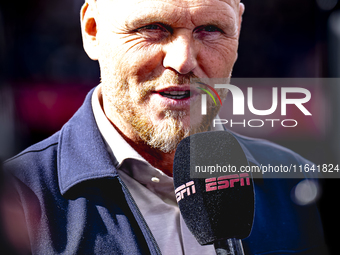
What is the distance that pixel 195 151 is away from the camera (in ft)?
2.97

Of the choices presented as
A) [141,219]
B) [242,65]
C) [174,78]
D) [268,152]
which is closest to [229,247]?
[141,219]

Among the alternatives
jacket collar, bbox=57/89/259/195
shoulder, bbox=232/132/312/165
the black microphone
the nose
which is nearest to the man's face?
the nose

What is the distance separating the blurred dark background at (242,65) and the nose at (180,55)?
80 cm

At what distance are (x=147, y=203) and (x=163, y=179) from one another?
0.11 m

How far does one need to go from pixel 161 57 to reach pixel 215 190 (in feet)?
1.62

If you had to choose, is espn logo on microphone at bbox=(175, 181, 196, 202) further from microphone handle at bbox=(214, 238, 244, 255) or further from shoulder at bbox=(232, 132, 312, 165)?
shoulder at bbox=(232, 132, 312, 165)

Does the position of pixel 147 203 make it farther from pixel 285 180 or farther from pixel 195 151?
pixel 285 180

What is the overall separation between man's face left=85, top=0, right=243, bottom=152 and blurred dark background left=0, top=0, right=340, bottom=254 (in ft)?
1.97

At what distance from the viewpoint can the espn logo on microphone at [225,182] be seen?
2.72 feet

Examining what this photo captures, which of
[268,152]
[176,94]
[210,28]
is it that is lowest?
[268,152]

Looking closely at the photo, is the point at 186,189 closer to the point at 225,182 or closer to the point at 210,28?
the point at 225,182

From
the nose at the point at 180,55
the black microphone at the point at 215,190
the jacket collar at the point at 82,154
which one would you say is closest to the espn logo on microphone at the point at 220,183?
the black microphone at the point at 215,190

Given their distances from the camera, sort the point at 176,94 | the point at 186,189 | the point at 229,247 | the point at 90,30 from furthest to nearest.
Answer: the point at 90,30, the point at 176,94, the point at 186,189, the point at 229,247

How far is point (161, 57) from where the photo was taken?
108cm
